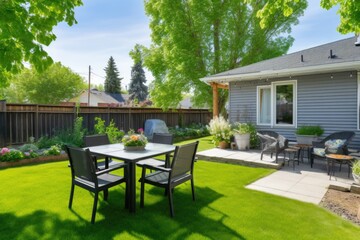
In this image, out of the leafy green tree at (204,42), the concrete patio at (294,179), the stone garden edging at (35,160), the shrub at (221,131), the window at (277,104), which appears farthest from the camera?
the leafy green tree at (204,42)

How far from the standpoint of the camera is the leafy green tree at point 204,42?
41.2 ft

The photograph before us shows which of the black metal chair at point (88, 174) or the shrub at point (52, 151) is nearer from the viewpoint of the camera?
the black metal chair at point (88, 174)

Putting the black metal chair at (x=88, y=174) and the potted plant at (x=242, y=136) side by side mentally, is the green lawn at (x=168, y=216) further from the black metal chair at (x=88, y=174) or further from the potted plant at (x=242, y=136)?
the potted plant at (x=242, y=136)

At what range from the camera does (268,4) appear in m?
4.30

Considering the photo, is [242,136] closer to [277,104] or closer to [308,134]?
[277,104]

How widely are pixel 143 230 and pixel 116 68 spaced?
3580 centimetres

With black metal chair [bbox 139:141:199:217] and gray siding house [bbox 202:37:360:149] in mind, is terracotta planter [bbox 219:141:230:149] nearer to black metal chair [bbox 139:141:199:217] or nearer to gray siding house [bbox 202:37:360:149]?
gray siding house [bbox 202:37:360:149]

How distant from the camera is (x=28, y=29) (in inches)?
128

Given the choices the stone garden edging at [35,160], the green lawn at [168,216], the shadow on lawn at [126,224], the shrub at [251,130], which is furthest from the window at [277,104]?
the stone garden edging at [35,160]

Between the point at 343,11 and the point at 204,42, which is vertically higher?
the point at 204,42

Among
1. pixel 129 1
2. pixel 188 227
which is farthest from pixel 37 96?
pixel 188 227

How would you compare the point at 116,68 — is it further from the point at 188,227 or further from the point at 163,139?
the point at 188,227

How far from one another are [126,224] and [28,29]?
9.73 feet

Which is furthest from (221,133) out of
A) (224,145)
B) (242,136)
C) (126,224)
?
(126,224)
